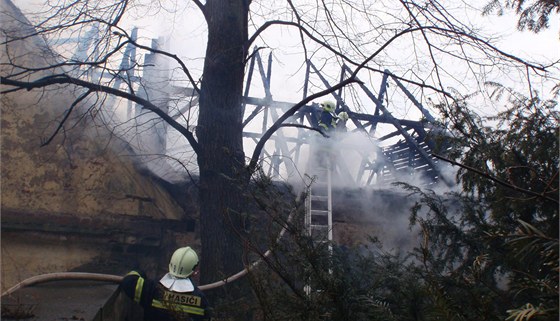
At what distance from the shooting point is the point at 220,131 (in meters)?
5.26

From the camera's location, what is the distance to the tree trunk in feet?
16.4

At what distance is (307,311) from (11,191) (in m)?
4.88

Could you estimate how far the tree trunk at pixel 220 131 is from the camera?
16.4 feet

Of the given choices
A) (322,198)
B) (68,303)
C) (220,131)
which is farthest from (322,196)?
(68,303)

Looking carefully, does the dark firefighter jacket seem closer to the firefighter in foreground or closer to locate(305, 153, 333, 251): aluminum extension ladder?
the firefighter in foreground

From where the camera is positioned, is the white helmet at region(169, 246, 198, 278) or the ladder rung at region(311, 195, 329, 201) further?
the ladder rung at region(311, 195, 329, 201)

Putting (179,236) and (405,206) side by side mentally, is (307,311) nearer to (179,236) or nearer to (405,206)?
(179,236)

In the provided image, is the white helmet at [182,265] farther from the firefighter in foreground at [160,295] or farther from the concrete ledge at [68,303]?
the concrete ledge at [68,303]

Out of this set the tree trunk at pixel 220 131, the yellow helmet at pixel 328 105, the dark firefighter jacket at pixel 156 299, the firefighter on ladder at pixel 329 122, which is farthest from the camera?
the yellow helmet at pixel 328 105

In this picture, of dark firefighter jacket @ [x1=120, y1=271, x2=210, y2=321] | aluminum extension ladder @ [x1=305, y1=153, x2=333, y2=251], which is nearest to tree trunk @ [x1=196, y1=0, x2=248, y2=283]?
dark firefighter jacket @ [x1=120, y1=271, x2=210, y2=321]

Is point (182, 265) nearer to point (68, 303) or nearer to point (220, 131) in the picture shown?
point (68, 303)

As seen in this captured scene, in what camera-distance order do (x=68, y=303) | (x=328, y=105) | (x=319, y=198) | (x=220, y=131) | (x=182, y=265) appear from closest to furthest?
(x=68, y=303)
(x=182, y=265)
(x=220, y=131)
(x=319, y=198)
(x=328, y=105)

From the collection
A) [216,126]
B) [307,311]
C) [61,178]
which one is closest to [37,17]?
[61,178]

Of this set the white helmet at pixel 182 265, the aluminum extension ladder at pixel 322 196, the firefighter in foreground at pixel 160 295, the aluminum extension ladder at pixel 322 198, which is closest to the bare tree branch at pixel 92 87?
the white helmet at pixel 182 265
